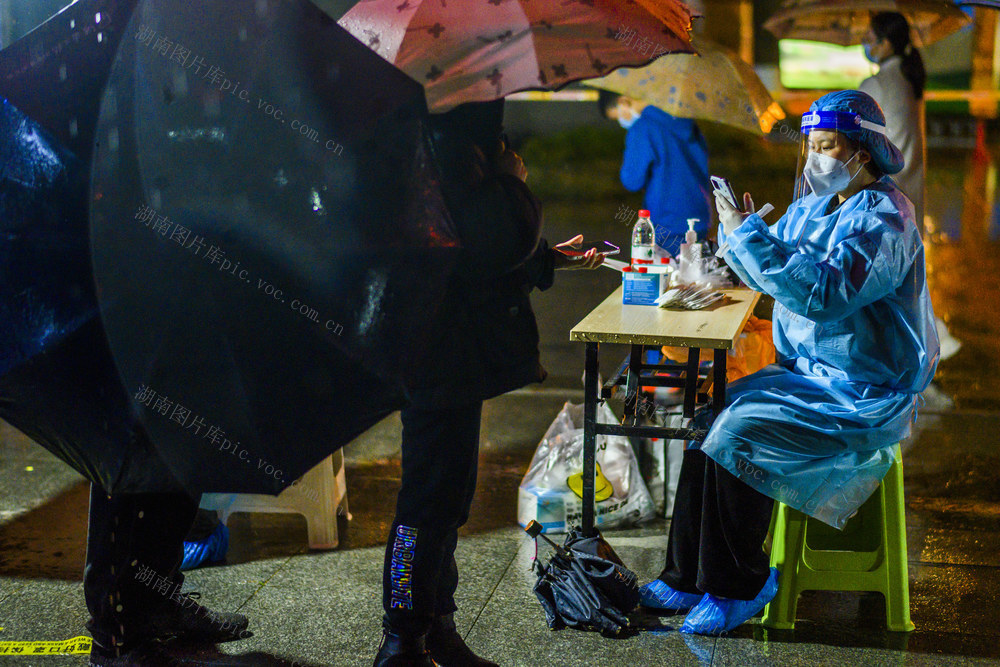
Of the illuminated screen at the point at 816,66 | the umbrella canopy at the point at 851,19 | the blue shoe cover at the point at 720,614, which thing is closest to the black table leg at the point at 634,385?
the blue shoe cover at the point at 720,614

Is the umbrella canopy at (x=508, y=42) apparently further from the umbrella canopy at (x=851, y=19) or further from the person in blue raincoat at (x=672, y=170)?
the umbrella canopy at (x=851, y=19)

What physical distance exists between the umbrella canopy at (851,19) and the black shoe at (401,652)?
15.8ft

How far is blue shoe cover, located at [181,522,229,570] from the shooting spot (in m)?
3.76

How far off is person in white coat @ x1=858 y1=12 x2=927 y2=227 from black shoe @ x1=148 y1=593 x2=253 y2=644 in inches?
172

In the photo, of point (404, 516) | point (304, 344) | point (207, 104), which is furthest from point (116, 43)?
point (404, 516)

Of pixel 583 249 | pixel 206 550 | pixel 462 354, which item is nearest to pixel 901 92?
pixel 583 249

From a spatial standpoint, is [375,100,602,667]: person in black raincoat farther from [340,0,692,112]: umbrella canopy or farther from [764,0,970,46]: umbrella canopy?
[764,0,970,46]: umbrella canopy

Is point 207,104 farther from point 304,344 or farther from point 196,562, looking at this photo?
point 196,562

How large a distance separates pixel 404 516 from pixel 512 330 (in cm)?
59

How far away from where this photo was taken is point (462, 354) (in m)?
2.56

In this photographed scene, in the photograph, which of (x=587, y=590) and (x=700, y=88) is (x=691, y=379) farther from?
(x=700, y=88)

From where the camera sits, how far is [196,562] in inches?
148

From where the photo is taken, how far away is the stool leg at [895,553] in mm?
3283

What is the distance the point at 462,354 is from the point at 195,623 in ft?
4.53
